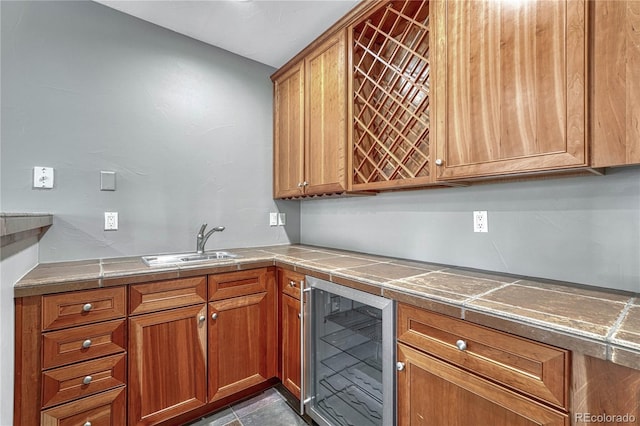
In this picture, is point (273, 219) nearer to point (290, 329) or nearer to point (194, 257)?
point (194, 257)

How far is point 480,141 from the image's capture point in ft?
4.12

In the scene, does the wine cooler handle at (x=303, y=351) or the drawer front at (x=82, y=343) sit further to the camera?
the wine cooler handle at (x=303, y=351)

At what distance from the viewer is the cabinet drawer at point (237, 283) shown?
5.66ft

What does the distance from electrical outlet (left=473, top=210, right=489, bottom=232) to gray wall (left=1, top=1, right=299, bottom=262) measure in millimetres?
1683

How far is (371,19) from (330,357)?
2013 millimetres

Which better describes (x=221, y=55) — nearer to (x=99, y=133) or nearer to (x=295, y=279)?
(x=99, y=133)

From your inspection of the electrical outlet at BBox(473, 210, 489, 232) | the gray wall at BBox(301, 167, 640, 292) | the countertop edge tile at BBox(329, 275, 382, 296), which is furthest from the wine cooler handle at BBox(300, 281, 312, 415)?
the electrical outlet at BBox(473, 210, 489, 232)

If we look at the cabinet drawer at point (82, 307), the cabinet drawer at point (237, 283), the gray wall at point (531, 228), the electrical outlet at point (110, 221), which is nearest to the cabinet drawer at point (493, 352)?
the gray wall at point (531, 228)

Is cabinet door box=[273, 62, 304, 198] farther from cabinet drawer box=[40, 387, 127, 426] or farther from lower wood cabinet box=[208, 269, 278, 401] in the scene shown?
cabinet drawer box=[40, 387, 127, 426]

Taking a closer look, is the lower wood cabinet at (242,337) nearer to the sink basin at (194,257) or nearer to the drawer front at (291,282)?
the drawer front at (291,282)

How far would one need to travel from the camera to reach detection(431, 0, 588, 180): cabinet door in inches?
39.8

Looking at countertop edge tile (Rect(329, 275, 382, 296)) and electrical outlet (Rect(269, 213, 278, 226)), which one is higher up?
electrical outlet (Rect(269, 213, 278, 226))

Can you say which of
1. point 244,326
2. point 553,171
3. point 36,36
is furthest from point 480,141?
point 36,36

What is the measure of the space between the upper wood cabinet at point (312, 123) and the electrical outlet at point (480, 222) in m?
0.79
